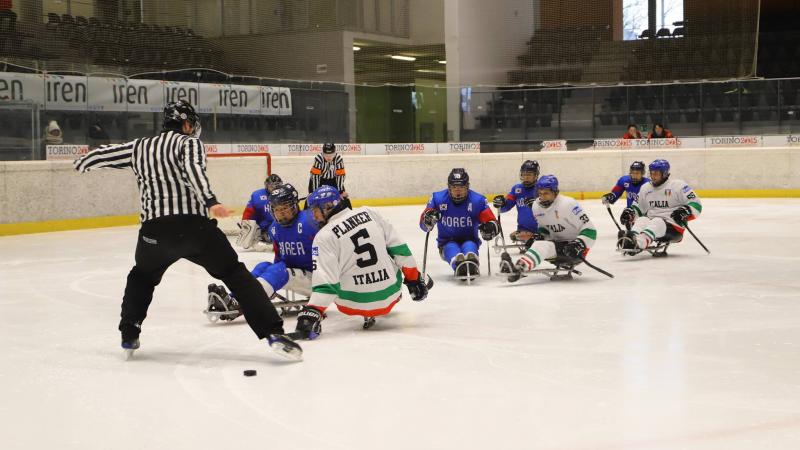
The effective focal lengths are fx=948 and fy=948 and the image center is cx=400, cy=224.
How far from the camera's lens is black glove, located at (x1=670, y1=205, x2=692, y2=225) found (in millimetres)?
8609

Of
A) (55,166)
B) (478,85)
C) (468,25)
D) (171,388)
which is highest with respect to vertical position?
(468,25)

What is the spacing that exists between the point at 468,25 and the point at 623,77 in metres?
3.27

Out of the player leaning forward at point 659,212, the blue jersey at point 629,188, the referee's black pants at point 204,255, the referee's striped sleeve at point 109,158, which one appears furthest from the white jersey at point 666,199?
the referee's striped sleeve at point 109,158

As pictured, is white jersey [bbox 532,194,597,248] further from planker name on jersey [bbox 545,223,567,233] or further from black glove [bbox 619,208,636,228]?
black glove [bbox 619,208,636,228]

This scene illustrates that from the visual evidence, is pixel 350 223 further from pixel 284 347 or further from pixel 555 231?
pixel 555 231

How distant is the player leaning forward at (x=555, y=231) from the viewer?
7.11m

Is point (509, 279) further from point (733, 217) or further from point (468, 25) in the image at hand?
point (468, 25)

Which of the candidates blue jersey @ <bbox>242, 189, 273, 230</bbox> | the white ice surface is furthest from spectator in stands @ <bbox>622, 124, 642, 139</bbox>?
the white ice surface

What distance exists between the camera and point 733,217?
41.6 ft

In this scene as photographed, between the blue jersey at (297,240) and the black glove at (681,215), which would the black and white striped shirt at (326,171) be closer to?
the black glove at (681,215)

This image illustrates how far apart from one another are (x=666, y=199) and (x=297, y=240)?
14.4 feet

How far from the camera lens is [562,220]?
7.45 metres

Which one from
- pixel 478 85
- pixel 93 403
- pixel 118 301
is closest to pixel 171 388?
pixel 93 403

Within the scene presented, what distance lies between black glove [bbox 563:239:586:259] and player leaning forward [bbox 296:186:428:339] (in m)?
2.18
